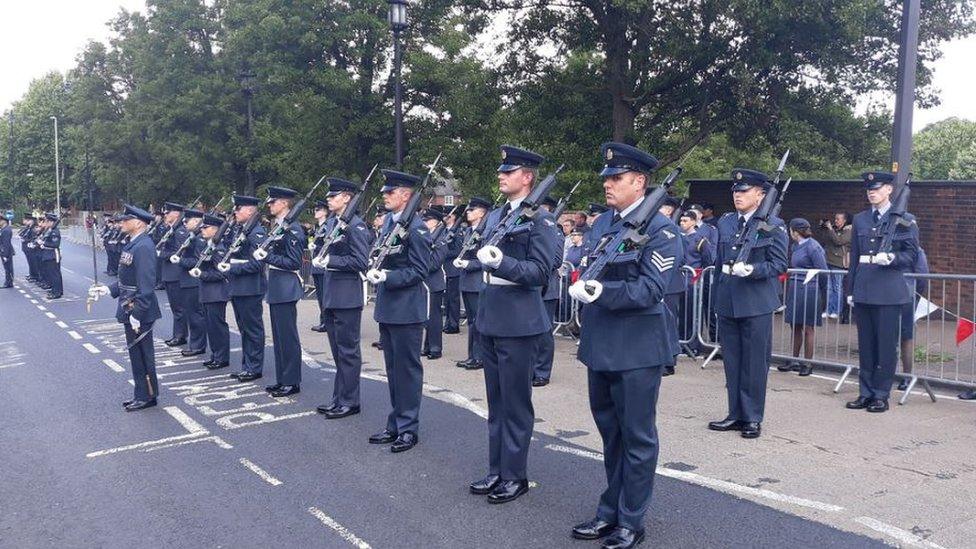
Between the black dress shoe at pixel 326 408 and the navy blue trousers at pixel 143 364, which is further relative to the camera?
the navy blue trousers at pixel 143 364

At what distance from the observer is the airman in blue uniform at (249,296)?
9.30 m

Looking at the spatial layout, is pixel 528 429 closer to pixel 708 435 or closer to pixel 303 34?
pixel 708 435

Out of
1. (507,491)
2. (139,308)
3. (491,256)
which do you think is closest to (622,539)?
(507,491)

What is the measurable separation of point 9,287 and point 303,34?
10.6 m

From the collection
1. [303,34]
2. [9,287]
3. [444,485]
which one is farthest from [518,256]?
[9,287]

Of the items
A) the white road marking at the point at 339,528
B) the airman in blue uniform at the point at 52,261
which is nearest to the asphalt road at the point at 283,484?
the white road marking at the point at 339,528

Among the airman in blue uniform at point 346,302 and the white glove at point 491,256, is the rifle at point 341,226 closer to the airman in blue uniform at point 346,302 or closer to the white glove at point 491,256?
the airman in blue uniform at point 346,302

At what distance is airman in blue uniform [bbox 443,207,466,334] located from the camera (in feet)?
41.4

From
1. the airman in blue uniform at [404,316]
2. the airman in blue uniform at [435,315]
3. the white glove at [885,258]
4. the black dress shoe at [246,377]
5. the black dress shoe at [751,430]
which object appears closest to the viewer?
the airman in blue uniform at [404,316]

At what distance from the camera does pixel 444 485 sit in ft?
18.6

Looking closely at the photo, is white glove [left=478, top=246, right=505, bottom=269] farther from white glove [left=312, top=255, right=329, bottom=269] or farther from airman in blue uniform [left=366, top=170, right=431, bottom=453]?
white glove [left=312, top=255, right=329, bottom=269]

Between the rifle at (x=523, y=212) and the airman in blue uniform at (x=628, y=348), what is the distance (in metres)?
0.61

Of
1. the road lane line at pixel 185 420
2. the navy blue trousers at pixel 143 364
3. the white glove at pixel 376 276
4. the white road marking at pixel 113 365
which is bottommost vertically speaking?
the road lane line at pixel 185 420

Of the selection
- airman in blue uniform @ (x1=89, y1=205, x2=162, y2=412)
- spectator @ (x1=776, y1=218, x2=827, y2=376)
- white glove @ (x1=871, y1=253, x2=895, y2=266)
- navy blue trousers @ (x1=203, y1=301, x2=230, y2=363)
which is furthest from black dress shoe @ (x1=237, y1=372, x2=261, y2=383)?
white glove @ (x1=871, y1=253, x2=895, y2=266)
